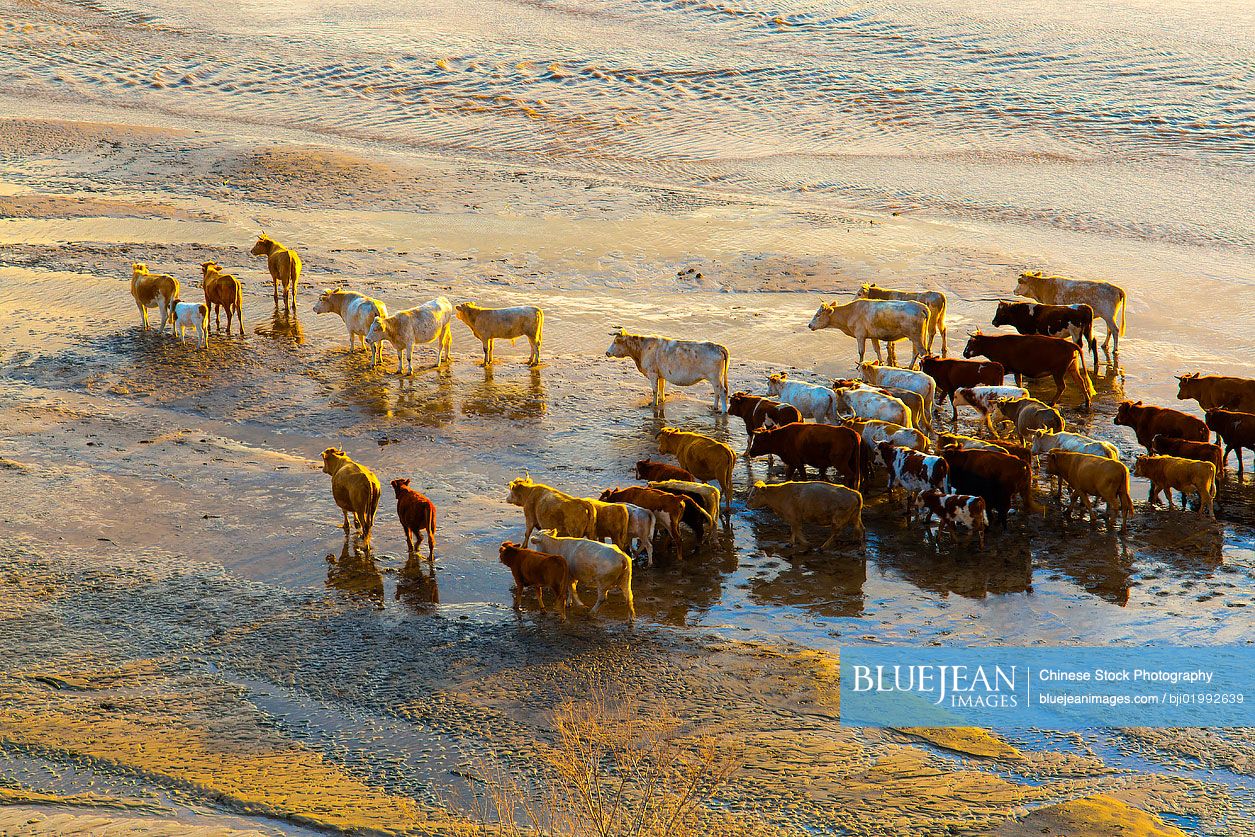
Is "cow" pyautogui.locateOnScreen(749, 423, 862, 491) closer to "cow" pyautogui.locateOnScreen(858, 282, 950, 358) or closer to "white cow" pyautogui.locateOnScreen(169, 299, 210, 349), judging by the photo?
"cow" pyautogui.locateOnScreen(858, 282, 950, 358)

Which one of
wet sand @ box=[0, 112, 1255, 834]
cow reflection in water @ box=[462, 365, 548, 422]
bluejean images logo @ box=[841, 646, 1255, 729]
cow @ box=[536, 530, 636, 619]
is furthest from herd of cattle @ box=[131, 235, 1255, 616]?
bluejean images logo @ box=[841, 646, 1255, 729]

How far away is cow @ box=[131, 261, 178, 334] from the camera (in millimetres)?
19516

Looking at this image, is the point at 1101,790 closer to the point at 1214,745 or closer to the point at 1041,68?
the point at 1214,745

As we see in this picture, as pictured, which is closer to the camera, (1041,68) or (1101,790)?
(1101,790)

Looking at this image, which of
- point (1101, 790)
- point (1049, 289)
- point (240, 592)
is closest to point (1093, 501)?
point (1101, 790)

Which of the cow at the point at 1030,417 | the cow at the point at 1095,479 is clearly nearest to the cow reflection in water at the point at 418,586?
the cow at the point at 1095,479

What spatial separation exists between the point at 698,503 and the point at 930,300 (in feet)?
27.1

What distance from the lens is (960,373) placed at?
57.9 feet

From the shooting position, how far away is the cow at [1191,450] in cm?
1478

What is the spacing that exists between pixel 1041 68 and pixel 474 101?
18104 mm

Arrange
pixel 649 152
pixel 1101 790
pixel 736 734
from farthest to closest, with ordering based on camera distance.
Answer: pixel 649 152
pixel 736 734
pixel 1101 790

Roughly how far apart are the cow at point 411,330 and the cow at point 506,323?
346mm

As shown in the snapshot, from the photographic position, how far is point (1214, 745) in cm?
991

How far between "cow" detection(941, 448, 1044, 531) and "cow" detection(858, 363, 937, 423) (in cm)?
295
